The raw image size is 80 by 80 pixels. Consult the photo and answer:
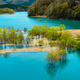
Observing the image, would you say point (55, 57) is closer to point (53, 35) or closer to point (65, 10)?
point (53, 35)

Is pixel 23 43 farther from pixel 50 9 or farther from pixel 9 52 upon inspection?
pixel 50 9

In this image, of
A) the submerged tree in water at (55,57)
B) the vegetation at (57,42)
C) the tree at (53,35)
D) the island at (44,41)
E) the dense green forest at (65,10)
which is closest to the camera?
the submerged tree in water at (55,57)

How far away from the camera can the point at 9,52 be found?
2534cm

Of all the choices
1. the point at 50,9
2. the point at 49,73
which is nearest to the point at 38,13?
the point at 50,9

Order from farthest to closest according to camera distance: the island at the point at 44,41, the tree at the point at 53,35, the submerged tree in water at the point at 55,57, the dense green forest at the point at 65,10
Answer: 1. the dense green forest at the point at 65,10
2. the tree at the point at 53,35
3. the island at the point at 44,41
4. the submerged tree in water at the point at 55,57

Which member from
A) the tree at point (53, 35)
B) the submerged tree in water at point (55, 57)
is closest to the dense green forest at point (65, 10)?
the tree at point (53, 35)

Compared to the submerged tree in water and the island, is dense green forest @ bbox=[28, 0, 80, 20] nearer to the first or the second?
the island

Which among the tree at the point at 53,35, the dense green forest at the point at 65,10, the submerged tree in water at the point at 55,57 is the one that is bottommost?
the submerged tree in water at the point at 55,57

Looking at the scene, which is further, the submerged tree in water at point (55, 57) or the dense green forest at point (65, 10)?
the dense green forest at point (65, 10)

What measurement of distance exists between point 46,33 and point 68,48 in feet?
26.7

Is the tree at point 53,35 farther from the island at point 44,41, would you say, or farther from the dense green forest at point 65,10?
the dense green forest at point 65,10

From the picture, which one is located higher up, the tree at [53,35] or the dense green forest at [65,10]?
the dense green forest at [65,10]

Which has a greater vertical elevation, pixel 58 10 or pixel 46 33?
pixel 58 10

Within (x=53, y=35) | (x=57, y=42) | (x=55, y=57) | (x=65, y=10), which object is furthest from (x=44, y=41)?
(x=65, y=10)
